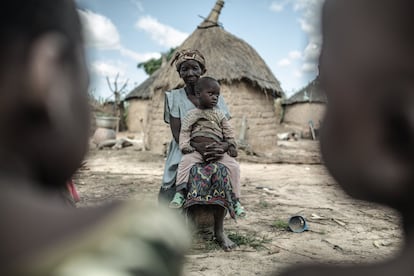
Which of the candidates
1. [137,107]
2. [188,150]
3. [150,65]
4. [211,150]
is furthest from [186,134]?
[150,65]

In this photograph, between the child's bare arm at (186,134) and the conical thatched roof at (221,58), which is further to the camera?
the conical thatched roof at (221,58)

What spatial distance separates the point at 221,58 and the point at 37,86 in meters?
10.9

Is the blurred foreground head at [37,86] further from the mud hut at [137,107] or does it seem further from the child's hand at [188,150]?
the mud hut at [137,107]

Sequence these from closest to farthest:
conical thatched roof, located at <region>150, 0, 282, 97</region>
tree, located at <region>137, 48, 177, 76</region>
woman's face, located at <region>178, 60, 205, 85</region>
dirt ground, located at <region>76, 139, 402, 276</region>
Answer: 1. dirt ground, located at <region>76, 139, 402, 276</region>
2. woman's face, located at <region>178, 60, 205, 85</region>
3. conical thatched roof, located at <region>150, 0, 282, 97</region>
4. tree, located at <region>137, 48, 177, 76</region>

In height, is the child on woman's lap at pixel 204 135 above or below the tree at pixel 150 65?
below

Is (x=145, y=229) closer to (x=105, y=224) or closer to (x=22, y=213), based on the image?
(x=105, y=224)

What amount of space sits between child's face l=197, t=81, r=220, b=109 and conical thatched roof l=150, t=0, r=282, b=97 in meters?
7.42

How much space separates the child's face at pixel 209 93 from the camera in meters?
3.46

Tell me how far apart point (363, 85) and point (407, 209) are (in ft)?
0.84

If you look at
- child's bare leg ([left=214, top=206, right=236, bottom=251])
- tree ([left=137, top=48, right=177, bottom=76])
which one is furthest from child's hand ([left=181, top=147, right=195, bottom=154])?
tree ([left=137, top=48, right=177, bottom=76])

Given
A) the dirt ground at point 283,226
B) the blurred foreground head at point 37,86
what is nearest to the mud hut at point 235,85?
the dirt ground at point 283,226

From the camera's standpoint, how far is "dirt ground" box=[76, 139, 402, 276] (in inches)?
117

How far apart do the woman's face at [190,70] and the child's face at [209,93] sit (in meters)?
0.32

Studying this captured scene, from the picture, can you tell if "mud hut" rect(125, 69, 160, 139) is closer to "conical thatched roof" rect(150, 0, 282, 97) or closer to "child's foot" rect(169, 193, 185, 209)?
"conical thatched roof" rect(150, 0, 282, 97)
